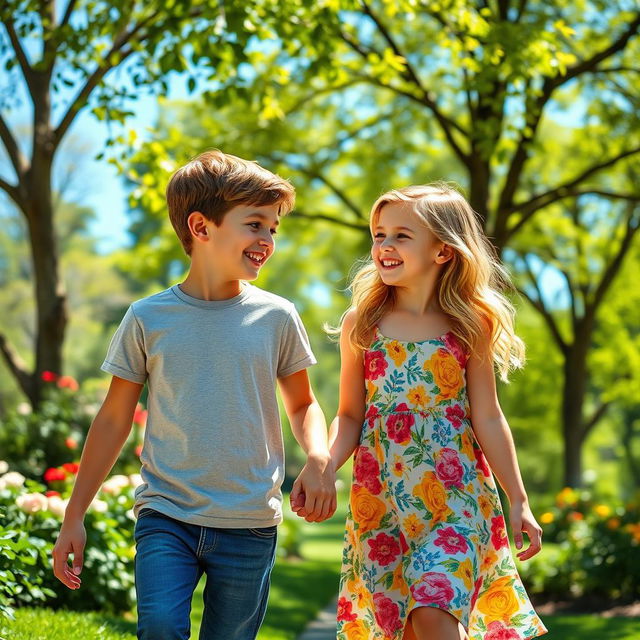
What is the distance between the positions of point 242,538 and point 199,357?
60 centimetres

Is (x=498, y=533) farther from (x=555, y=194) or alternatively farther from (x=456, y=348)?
(x=555, y=194)

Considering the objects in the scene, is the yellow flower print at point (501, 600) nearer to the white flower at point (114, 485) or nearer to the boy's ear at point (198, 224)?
the boy's ear at point (198, 224)

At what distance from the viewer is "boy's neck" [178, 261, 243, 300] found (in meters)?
3.33

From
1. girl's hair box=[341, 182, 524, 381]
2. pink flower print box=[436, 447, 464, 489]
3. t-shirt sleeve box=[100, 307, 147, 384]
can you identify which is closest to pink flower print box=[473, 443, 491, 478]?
pink flower print box=[436, 447, 464, 489]

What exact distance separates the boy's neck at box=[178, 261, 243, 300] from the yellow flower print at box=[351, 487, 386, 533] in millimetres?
943

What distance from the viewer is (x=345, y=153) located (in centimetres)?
1581

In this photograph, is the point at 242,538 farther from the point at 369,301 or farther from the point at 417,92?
the point at 417,92

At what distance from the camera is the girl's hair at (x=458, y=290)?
377cm

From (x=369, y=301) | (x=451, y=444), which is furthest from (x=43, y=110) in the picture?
(x=451, y=444)

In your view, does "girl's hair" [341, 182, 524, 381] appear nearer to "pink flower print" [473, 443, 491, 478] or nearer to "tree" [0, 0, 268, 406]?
"pink flower print" [473, 443, 491, 478]

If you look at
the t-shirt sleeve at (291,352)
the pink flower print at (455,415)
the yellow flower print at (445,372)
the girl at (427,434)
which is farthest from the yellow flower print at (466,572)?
the t-shirt sleeve at (291,352)

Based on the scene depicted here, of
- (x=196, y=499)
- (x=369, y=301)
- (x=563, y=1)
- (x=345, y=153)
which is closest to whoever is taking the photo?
(x=196, y=499)

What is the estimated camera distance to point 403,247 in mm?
3758

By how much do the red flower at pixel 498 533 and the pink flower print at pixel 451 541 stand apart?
0.21 m
